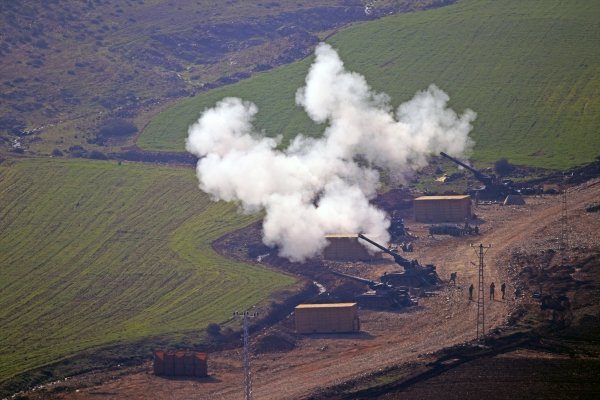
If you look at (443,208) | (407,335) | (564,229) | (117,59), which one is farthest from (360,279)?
(117,59)

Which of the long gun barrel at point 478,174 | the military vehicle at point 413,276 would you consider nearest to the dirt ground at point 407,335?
the military vehicle at point 413,276

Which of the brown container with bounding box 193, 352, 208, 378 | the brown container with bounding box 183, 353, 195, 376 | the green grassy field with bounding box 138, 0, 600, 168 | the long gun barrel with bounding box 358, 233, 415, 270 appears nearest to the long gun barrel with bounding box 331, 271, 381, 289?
the long gun barrel with bounding box 358, 233, 415, 270

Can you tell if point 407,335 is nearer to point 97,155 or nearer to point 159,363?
point 159,363

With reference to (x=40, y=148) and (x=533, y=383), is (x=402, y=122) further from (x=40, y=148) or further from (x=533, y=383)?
(x=533, y=383)

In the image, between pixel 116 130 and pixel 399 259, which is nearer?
pixel 399 259

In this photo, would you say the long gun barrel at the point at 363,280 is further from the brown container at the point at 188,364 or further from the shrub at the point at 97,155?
the shrub at the point at 97,155

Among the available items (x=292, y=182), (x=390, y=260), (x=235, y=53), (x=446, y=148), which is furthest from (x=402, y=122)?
(x=235, y=53)

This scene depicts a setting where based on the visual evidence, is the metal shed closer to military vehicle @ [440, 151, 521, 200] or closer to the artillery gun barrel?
the artillery gun barrel
